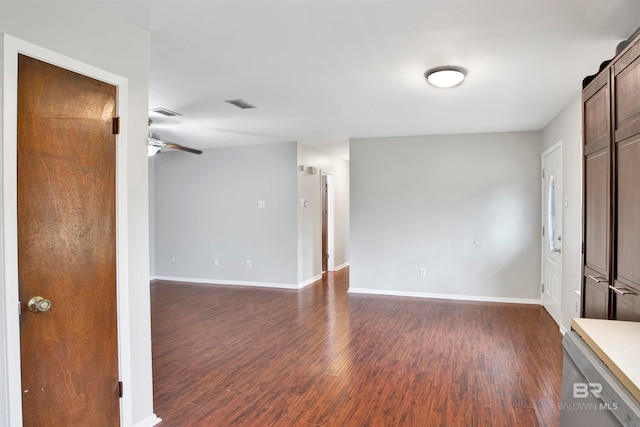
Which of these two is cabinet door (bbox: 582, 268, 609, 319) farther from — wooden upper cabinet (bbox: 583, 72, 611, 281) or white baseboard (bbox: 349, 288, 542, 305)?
white baseboard (bbox: 349, 288, 542, 305)

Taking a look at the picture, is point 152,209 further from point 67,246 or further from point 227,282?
point 67,246

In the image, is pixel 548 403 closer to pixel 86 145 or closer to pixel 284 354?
pixel 284 354

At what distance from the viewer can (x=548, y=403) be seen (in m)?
2.63

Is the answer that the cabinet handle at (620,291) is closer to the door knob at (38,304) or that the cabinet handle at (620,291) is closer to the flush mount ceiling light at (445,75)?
the flush mount ceiling light at (445,75)

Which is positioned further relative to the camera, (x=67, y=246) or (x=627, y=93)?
(x=67, y=246)

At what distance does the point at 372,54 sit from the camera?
2.73m

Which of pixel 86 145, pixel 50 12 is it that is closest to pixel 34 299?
pixel 86 145

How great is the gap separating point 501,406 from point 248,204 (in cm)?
498

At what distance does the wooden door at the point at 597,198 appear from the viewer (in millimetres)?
2000

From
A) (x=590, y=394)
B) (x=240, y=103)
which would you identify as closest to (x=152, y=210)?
(x=240, y=103)

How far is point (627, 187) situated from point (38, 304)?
2719mm

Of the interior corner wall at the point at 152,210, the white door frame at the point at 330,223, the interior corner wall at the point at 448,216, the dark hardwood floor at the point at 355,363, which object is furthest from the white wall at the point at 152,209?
the interior corner wall at the point at 448,216

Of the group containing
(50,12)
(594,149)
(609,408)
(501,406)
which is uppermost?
(50,12)

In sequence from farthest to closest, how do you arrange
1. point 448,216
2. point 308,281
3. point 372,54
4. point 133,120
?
1. point 308,281
2. point 448,216
3. point 372,54
4. point 133,120
